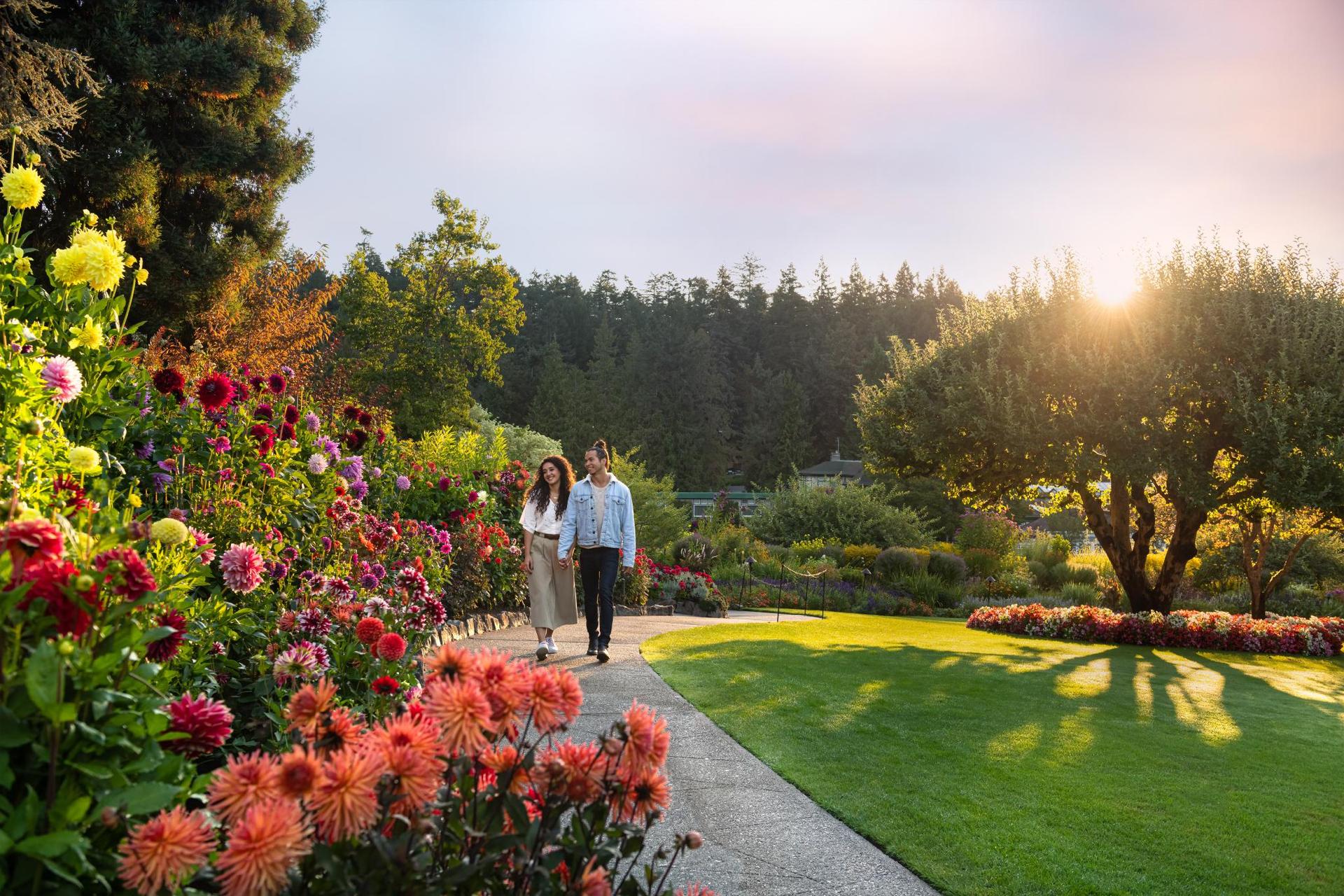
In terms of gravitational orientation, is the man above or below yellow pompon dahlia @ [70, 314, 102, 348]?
below

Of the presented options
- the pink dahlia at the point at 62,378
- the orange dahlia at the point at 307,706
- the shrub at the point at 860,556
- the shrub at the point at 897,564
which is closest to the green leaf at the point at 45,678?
the orange dahlia at the point at 307,706

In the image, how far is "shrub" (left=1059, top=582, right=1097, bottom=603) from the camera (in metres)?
21.4

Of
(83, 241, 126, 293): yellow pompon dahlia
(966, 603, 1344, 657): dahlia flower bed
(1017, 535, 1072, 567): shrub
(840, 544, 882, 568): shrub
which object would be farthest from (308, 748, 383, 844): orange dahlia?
(1017, 535, 1072, 567): shrub

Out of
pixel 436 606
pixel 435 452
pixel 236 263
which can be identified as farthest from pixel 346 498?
pixel 236 263

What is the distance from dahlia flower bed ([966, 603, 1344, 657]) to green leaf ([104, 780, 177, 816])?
14.9 metres

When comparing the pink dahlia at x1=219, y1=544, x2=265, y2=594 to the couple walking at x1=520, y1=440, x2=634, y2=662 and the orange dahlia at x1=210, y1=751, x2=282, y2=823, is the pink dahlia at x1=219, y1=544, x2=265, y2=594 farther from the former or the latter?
the couple walking at x1=520, y1=440, x2=634, y2=662

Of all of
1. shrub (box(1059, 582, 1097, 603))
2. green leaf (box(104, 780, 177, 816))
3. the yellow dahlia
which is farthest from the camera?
shrub (box(1059, 582, 1097, 603))

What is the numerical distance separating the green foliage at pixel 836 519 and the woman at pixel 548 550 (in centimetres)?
1906

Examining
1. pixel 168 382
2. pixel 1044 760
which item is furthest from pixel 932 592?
pixel 168 382

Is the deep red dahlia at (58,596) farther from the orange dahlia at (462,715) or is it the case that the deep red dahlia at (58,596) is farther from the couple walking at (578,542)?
the couple walking at (578,542)

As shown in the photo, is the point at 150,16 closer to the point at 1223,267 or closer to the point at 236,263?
the point at 236,263

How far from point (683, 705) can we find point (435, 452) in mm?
6841

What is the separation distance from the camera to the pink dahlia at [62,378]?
8.00 feet

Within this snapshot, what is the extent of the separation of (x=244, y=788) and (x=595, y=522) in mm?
6133
